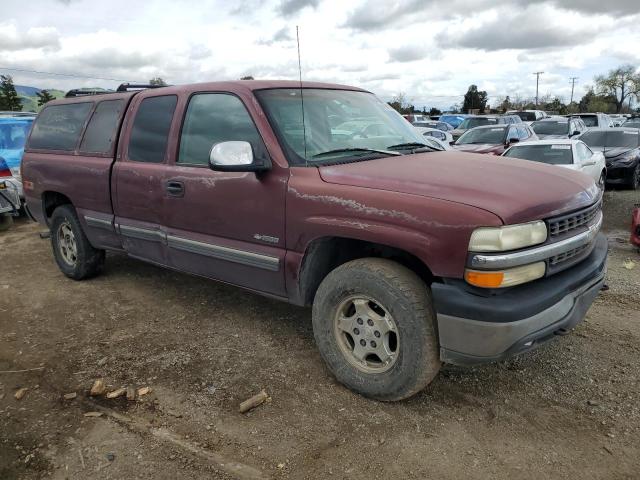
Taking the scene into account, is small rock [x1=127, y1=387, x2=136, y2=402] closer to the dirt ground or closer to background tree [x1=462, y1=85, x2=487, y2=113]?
the dirt ground

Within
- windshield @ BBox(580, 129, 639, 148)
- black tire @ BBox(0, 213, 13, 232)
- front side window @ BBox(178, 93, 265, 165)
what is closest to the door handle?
front side window @ BBox(178, 93, 265, 165)

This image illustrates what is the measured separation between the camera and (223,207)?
3.58 meters

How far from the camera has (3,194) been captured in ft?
25.4

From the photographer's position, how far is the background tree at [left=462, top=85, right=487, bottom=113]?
2302 inches

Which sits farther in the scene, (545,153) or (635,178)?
(635,178)

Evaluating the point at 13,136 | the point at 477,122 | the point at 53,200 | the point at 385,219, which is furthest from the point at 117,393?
the point at 477,122

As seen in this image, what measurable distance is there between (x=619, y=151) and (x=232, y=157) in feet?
38.7

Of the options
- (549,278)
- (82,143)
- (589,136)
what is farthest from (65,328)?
(589,136)

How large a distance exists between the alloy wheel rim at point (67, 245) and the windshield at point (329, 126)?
3031 mm

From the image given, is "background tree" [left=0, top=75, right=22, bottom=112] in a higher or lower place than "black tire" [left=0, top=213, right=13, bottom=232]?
higher

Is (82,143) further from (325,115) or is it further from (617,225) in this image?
(617,225)

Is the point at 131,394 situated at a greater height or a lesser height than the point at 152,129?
lesser

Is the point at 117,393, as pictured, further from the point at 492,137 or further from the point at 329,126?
the point at 492,137

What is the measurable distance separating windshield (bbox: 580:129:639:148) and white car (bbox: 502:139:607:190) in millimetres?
3402
